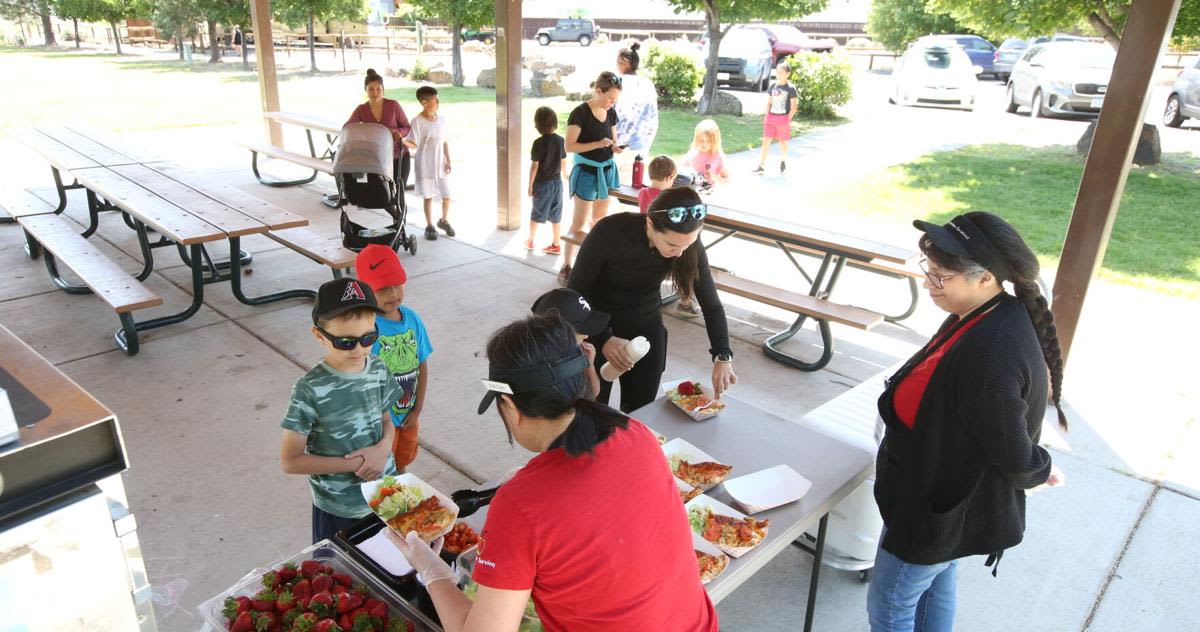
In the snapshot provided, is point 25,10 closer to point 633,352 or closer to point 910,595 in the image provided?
point 633,352

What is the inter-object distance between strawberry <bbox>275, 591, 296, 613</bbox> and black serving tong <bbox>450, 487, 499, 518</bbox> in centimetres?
55

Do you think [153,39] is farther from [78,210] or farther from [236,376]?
[236,376]

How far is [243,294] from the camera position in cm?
661

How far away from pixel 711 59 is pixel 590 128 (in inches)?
447

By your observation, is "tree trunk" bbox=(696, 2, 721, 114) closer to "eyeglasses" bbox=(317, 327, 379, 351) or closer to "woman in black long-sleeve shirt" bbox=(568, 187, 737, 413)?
"woman in black long-sleeve shirt" bbox=(568, 187, 737, 413)

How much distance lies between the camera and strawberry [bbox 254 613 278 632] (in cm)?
188

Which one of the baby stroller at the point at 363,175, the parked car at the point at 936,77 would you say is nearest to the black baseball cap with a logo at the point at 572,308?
the baby stroller at the point at 363,175

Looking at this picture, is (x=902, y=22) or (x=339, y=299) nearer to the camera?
(x=339, y=299)

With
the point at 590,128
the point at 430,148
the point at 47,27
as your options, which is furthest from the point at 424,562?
the point at 47,27

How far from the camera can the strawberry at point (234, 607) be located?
6.29ft

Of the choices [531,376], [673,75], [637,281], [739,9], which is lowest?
[637,281]

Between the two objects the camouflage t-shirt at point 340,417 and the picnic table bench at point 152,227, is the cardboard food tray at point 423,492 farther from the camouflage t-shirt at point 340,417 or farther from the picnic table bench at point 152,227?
the picnic table bench at point 152,227

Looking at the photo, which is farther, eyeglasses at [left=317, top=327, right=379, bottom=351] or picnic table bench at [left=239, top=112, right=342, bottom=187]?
picnic table bench at [left=239, top=112, right=342, bottom=187]

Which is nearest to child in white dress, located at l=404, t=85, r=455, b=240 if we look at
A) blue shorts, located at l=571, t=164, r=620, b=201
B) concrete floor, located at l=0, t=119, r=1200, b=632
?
concrete floor, located at l=0, t=119, r=1200, b=632
